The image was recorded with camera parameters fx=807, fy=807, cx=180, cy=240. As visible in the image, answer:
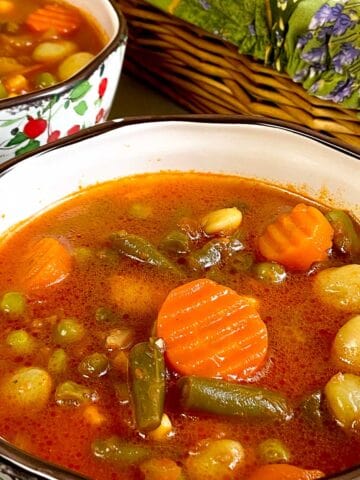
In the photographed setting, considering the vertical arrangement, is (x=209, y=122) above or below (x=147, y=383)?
above

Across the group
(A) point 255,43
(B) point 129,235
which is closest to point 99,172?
(B) point 129,235

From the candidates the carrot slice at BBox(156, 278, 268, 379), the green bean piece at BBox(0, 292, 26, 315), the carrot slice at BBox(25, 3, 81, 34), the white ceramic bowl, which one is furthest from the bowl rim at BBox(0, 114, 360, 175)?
the carrot slice at BBox(25, 3, 81, 34)

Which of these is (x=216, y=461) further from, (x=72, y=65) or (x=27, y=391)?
(x=72, y=65)

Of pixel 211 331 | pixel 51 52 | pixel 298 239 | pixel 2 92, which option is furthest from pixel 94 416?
pixel 51 52

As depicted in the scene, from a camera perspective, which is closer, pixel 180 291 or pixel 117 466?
pixel 117 466

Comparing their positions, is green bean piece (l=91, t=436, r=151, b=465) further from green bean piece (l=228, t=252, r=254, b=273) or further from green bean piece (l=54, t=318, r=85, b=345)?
green bean piece (l=228, t=252, r=254, b=273)

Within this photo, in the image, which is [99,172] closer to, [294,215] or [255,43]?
[294,215]

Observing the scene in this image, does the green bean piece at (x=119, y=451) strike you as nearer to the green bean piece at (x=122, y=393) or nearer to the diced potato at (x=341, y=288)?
the green bean piece at (x=122, y=393)
